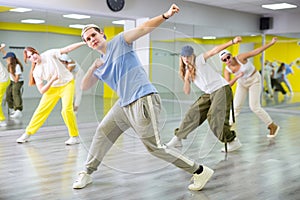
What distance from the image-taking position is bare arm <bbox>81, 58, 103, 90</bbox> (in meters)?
3.21

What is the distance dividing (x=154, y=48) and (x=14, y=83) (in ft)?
11.7

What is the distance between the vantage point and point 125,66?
9.84 ft

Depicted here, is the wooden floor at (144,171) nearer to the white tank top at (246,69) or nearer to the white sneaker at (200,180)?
the white sneaker at (200,180)

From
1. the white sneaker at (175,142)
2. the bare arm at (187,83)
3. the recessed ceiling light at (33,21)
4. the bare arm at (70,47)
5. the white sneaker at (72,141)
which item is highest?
the recessed ceiling light at (33,21)

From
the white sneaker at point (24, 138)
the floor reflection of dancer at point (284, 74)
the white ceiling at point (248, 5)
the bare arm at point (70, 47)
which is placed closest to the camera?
the bare arm at point (70, 47)

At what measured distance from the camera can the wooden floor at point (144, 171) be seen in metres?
3.24

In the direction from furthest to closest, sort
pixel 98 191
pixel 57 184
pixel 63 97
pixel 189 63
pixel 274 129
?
pixel 274 129 < pixel 63 97 < pixel 189 63 < pixel 57 184 < pixel 98 191

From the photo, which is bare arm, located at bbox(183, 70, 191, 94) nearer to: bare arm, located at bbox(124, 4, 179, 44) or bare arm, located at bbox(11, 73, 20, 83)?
bare arm, located at bbox(124, 4, 179, 44)

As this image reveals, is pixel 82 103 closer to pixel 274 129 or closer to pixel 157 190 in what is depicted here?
pixel 157 190

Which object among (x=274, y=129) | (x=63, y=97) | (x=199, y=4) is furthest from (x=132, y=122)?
(x=199, y=4)

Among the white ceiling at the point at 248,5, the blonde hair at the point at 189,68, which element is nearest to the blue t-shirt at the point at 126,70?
the blonde hair at the point at 189,68

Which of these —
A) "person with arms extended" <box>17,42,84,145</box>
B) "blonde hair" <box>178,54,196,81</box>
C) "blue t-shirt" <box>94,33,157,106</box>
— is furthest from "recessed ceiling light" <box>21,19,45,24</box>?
"blue t-shirt" <box>94,33,157,106</box>

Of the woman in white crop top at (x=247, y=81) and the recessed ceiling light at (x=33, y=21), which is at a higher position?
the recessed ceiling light at (x=33, y=21)

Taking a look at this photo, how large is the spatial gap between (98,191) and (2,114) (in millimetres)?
3532
